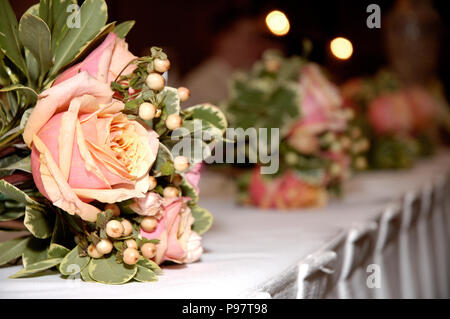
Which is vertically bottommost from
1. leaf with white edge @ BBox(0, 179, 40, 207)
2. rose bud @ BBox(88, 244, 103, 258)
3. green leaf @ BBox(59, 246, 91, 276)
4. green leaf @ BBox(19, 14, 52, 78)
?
green leaf @ BBox(59, 246, 91, 276)

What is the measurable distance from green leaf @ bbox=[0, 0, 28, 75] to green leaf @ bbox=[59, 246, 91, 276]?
0.24 metres

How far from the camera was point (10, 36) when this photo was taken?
2.15ft

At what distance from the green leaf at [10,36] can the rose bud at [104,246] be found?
0.78 feet

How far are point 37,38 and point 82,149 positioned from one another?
17 centimetres

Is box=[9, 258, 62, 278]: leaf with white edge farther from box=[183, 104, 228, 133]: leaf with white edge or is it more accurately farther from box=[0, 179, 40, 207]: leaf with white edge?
box=[183, 104, 228, 133]: leaf with white edge

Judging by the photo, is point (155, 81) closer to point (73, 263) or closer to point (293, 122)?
point (73, 263)

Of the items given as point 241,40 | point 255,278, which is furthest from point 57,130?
A: point 241,40

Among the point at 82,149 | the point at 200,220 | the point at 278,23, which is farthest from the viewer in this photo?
the point at 278,23

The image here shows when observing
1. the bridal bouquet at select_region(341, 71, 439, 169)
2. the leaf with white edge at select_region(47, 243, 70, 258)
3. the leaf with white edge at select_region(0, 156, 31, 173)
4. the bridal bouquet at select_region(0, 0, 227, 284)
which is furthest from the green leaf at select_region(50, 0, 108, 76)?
the bridal bouquet at select_region(341, 71, 439, 169)

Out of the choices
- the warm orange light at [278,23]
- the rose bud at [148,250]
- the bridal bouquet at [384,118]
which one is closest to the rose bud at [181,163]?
the rose bud at [148,250]

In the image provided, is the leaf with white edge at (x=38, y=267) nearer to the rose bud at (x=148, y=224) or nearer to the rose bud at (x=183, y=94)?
the rose bud at (x=148, y=224)

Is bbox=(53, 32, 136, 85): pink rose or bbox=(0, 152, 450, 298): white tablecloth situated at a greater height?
bbox=(53, 32, 136, 85): pink rose

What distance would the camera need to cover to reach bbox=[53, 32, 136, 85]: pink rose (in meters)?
0.66

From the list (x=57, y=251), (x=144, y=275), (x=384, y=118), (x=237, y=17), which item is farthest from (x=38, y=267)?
(x=237, y=17)
